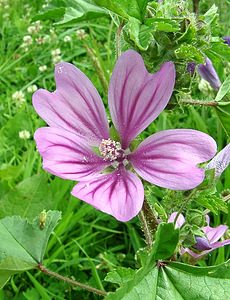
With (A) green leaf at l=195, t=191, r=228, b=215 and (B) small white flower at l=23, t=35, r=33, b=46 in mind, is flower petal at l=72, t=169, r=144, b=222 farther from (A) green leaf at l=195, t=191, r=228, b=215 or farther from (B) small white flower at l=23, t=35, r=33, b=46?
(B) small white flower at l=23, t=35, r=33, b=46

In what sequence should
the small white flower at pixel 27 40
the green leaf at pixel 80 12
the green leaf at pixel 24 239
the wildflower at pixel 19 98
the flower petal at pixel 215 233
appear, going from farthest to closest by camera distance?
1. the small white flower at pixel 27 40
2. the wildflower at pixel 19 98
3. the flower petal at pixel 215 233
4. the green leaf at pixel 24 239
5. the green leaf at pixel 80 12

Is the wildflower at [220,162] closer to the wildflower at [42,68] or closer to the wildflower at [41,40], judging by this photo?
the wildflower at [42,68]

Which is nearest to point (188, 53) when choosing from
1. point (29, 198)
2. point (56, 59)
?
point (29, 198)

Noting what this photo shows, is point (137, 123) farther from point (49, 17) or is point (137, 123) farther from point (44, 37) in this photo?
point (44, 37)

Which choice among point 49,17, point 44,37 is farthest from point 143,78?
point 44,37

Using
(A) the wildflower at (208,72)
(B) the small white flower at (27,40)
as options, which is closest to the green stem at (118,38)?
(A) the wildflower at (208,72)

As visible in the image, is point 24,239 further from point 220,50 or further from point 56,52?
point 56,52
